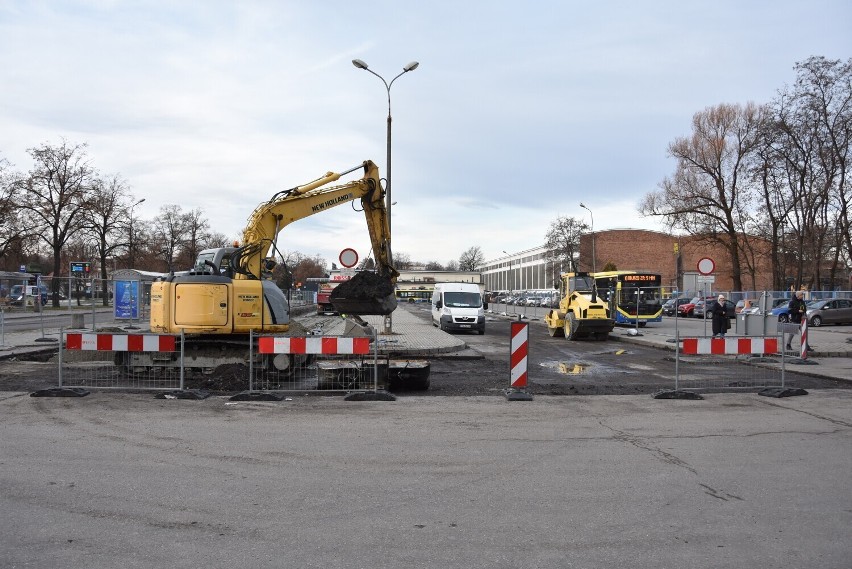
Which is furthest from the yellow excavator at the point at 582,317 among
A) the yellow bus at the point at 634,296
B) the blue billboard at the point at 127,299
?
the blue billboard at the point at 127,299

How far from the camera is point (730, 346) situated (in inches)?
454

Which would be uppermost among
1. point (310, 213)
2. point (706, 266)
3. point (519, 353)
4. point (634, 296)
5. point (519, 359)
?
point (310, 213)

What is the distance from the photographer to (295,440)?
300 inches

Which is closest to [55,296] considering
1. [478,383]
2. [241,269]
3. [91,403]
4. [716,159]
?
[241,269]

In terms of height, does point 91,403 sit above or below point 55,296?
below

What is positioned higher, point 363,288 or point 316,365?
point 363,288

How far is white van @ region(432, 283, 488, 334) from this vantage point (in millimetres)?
29547

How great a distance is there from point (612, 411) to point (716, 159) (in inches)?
1880

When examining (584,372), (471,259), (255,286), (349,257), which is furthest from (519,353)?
(471,259)

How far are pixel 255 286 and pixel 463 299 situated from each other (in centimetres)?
1849

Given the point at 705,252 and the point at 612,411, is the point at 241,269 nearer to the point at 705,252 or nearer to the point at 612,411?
the point at 612,411

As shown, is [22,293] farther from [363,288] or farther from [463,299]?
[463,299]

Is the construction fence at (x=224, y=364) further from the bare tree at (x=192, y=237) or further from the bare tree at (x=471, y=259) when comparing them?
the bare tree at (x=471, y=259)

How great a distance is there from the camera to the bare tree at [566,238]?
83.8 meters
